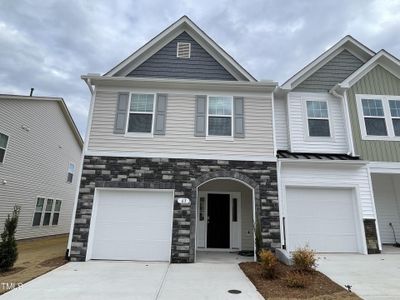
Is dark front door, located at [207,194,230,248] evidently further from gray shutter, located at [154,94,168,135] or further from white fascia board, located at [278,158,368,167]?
gray shutter, located at [154,94,168,135]

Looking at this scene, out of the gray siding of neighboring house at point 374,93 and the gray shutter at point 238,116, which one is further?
the gray siding of neighboring house at point 374,93

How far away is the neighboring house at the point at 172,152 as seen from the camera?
25.7 ft

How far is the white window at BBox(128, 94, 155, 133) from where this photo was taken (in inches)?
341

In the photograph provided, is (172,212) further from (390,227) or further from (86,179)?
(390,227)

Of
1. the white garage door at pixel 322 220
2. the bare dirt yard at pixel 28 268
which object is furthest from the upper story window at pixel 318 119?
the bare dirt yard at pixel 28 268

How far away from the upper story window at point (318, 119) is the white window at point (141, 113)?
239 inches

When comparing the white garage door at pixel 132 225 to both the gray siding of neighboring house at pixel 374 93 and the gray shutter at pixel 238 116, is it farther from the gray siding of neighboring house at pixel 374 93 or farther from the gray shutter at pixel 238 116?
the gray siding of neighboring house at pixel 374 93

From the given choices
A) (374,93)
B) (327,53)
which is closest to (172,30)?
(327,53)

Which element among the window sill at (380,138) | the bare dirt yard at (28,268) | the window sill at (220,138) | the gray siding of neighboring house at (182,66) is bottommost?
the bare dirt yard at (28,268)

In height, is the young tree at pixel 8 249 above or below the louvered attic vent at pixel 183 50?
below

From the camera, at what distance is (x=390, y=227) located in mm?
10273

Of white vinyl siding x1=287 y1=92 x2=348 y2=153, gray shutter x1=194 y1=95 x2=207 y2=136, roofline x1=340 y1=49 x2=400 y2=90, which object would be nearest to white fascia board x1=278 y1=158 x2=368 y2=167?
white vinyl siding x1=287 y1=92 x2=348 y2=153

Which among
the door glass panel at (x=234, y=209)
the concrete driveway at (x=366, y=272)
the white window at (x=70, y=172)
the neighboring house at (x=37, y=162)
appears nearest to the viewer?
the concrete driveway at (x=366, y=272)

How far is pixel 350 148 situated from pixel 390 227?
160 inches
